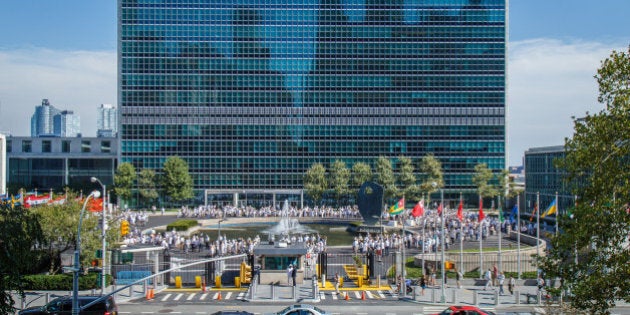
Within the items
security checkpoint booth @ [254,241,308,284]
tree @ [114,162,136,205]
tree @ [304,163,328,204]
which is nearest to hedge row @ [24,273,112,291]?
security checkpoint booth @ [254,241,308,284]

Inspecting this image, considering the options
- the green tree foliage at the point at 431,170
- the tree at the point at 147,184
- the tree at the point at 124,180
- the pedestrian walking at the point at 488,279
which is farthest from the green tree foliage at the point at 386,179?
the pedestrian walking at the point at 488,279

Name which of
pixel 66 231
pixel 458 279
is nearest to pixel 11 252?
pixel 66 231

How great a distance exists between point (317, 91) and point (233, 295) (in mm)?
68338

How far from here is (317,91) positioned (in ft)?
329

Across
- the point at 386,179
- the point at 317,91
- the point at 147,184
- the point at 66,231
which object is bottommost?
the point at 66,231

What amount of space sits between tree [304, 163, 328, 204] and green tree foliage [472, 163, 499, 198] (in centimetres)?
2243

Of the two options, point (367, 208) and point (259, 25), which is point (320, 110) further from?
point (367, 208)

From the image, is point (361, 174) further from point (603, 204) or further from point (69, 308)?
point (603, 204)

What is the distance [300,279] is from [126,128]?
69103 mm

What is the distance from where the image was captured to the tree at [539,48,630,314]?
17.7 m

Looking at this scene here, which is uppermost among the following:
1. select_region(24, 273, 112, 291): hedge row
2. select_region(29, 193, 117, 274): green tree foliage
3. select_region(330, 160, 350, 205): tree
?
select_region(330, 160, 350, 205): tree

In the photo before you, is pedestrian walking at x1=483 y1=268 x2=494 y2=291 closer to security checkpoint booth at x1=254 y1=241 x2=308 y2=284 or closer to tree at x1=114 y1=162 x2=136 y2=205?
security checkpoint booth at x1=254 y1=241 x2=308 y2=284

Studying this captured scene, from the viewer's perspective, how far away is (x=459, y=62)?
9912cm

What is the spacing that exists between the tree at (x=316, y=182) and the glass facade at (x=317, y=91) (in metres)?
7.64
